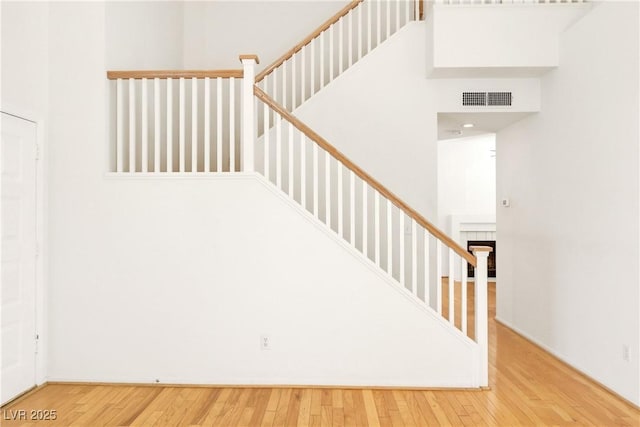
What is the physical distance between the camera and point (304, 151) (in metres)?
3.31

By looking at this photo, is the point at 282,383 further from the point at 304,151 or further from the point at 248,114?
the point at 248,114

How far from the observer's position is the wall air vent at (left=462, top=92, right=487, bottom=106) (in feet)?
14.6

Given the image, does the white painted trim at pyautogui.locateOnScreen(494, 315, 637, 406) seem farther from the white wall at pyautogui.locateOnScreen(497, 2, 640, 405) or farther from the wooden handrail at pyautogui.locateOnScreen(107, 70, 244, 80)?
the wooden handrail at pyautogui.locateOnScreen(107, 70, 244, 80)

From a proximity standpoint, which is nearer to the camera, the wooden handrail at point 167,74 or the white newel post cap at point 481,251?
the white newel post cap at point 481,251

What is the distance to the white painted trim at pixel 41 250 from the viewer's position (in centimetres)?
329

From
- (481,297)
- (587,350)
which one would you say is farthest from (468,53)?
(587,350)

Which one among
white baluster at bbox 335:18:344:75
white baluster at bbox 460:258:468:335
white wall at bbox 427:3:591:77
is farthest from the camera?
white baluster at bbox 335:18:344:75

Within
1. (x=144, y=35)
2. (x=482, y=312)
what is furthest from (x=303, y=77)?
(x=482, y=312)

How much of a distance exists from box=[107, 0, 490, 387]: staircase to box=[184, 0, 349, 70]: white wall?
935 millimetres

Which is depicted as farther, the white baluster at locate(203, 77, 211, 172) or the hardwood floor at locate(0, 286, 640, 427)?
the white baluster at locate(203, 77, 211, 172)

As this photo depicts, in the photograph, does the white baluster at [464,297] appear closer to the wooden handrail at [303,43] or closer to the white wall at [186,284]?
the white wall at [186,284]

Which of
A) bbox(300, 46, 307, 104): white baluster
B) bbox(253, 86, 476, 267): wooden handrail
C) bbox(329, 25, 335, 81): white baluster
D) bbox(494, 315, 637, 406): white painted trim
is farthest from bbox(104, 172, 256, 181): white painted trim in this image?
bbox(494, 315, 637, 406): white painted trim

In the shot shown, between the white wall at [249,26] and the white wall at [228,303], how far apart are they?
10.0 feet

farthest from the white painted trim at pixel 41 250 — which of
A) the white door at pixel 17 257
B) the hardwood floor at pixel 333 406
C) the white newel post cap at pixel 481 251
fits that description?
the white newel post cap at pixel 481 251
